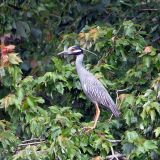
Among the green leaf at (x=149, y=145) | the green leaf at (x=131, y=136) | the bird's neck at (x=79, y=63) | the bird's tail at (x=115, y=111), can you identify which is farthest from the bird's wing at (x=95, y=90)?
the green leaf at (x=149, y=145)

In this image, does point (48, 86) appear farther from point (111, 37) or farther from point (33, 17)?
point (33, 17)

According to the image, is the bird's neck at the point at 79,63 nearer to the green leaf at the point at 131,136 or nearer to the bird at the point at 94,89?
the bird at the point at 94,89

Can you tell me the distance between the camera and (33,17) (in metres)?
9.70

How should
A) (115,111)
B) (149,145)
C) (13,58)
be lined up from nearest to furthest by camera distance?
(149,145) → (13,58) → (115,111)

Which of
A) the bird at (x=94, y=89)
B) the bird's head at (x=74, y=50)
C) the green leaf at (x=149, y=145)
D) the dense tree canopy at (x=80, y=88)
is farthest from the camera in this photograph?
the bird's head at (x=74, y=50)

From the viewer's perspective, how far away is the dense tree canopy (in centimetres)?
609

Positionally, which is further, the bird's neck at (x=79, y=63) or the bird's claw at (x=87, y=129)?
the bird's neck at (x=79, y=63)

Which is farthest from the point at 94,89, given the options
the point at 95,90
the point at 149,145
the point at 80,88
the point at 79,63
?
the point at 149,145

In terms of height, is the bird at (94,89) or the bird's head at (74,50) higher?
the bird's head at (74,50)

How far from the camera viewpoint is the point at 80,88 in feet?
23.0

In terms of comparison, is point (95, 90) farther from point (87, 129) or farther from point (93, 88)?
point (87, 129)

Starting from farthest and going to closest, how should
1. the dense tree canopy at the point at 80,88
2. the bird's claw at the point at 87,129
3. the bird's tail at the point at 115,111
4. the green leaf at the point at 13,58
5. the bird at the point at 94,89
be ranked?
the bird at the point at 94,89 → the bird's tail at the point at 115,111 → the green leaf at the point at 13,58 → the bird's claw at the point at 87,129 → the dense tree canopy at the point at 80,88

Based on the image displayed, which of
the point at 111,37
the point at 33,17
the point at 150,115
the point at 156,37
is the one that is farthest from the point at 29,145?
the point at 33,17

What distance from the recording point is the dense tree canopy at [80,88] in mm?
6090
